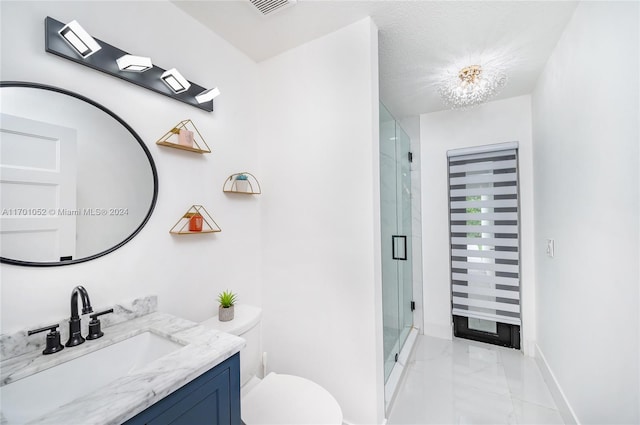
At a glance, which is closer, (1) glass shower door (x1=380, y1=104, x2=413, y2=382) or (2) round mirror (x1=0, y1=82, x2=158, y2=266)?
(2) round mirror (x1=0, y1=82, x2=158, y2=266)

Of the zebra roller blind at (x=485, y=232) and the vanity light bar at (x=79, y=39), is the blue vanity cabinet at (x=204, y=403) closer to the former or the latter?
the vanity light bar at (x=79, y=39)

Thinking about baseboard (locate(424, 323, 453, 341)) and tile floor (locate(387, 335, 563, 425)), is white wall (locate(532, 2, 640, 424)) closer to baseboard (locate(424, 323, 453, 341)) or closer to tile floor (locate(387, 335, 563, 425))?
tile floor (locate(387, 335, 563, 425))

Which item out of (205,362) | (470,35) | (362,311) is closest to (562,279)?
(362,311)

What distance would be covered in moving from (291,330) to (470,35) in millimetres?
2221

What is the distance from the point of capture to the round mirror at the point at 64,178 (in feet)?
3.09

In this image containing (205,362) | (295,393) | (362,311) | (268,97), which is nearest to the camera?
(205,362)

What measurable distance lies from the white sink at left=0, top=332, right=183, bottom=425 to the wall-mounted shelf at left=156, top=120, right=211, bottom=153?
897 mm

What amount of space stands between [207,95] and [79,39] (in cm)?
56

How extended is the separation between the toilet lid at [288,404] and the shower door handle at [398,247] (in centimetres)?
113

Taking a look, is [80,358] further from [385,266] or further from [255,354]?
[385,266]

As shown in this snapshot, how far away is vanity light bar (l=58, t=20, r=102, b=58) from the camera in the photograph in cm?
102

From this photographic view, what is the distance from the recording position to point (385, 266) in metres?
1.92

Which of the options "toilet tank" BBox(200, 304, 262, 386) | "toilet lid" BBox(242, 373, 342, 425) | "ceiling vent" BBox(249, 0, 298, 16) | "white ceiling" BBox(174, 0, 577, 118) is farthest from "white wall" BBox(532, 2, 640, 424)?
"toilet tank" BBox(200, 304, 262, 386)

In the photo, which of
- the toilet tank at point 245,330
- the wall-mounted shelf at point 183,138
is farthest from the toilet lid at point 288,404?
the wall-mounted shelf at point 183,138
